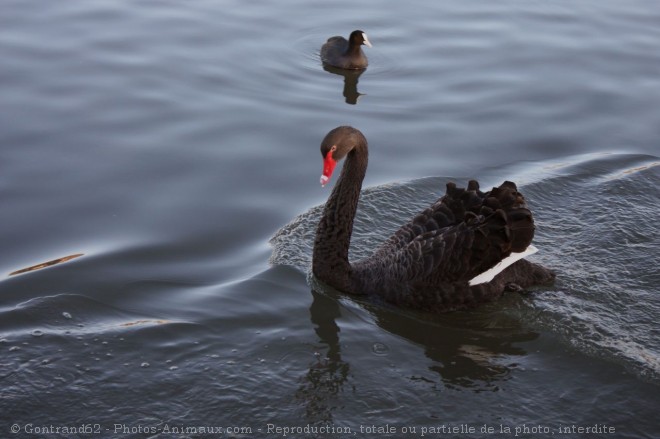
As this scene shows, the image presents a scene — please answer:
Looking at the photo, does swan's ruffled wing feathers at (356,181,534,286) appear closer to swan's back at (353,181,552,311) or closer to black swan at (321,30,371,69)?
swan's back at (353,181,552,311)

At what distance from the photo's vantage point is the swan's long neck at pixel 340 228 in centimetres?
593

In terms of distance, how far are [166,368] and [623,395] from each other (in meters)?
2.39

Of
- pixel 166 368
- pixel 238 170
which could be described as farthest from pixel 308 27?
pixel 166 368

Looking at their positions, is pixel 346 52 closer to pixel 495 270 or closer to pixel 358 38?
pixel 358 38

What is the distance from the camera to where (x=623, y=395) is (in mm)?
4871

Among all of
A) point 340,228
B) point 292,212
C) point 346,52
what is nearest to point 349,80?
point 346,52

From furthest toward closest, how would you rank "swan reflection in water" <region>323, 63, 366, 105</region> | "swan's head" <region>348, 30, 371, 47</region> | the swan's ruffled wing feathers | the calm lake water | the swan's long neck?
"swan's head" <region>348, 30, 371, 47</region> → "swan reflection in water" <region>323, 63, 366, 105</region> → the swan's long neck → the swan's ruffled wing feathers → the calm lake water

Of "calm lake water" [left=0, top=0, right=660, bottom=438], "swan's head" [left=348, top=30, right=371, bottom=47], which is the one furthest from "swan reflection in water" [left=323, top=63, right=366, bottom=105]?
"swan's head" [left=348, top=30, right=371, bottom=47]

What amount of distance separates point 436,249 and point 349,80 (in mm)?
4643

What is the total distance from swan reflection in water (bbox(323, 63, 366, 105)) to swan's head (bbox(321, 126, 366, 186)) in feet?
11.3

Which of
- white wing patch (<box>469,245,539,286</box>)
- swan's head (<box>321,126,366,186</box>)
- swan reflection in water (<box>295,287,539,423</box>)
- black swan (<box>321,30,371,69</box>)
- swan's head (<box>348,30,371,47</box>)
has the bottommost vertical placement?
swan reflection in water (<box>295,287,539,423</box>)

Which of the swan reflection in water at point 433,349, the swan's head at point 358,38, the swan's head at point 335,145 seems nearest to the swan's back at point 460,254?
the swan reflection in water at point 433,349

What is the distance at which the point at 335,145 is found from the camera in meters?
5.80

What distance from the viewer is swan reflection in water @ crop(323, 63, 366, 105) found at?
942 centimetres
